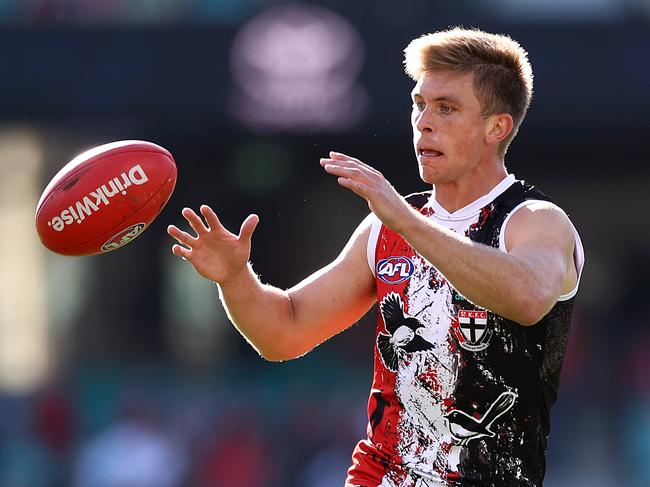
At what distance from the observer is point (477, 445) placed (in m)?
4.67

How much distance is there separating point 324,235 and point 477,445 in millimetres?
13192

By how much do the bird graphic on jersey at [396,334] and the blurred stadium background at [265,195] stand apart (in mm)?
6937

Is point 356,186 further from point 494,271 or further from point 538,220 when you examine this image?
point 538,220

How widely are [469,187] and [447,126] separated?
0.84ft

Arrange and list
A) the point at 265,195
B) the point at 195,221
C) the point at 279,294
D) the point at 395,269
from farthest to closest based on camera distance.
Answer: the point at 265,195, the point at 279,294, the point at 395,269, the point at 195,221

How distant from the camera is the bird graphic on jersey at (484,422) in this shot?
15.3 feet

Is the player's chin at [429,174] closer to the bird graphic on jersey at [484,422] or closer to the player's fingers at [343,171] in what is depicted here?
the player's fingers at [343,171]

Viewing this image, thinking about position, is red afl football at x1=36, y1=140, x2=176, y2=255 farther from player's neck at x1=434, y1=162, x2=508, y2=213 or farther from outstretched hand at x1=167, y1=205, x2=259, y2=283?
player's neck at x1=434, y1=162, x2=508, y2=213

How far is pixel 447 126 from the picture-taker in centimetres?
482

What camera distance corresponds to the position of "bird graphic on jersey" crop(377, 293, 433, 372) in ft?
15.6

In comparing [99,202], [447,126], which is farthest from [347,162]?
[99,202]

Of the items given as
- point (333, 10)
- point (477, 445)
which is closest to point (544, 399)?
point (477, 445)

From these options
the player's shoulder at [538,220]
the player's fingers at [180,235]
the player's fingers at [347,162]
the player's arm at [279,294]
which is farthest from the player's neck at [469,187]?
the player's fingers at [180,235]

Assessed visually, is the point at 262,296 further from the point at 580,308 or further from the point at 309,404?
the point at 580,308
